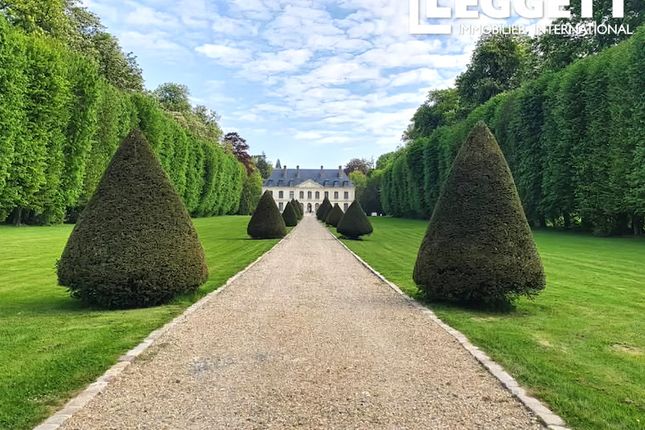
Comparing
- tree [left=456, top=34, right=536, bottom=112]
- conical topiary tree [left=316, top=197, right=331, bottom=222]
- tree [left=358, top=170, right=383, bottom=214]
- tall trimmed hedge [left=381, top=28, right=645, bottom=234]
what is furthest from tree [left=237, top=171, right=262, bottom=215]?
tall trimmed hedge [left=381, top=28, right=645, bottom=234]

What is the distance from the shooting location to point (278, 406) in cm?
443

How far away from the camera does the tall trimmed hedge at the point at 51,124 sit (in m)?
26.7

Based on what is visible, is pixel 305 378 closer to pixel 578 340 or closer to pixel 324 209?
pixel 578 340

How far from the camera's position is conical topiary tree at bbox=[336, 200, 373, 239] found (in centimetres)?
2856

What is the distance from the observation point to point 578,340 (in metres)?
6.96

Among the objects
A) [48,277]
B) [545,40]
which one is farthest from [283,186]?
[48,277]

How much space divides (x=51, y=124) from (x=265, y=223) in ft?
45.2

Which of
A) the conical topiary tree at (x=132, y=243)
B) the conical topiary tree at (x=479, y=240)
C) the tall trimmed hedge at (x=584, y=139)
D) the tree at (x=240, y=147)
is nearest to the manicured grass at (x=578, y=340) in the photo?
the conical topiary tree at (x=479, y=240)

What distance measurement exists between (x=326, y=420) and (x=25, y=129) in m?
29.1

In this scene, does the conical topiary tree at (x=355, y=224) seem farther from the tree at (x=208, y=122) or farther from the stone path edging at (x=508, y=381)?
Result: the tree at (x=208, y=122)

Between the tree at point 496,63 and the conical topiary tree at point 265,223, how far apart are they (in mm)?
32688

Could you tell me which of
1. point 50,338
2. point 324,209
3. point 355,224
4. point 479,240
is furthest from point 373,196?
point 50,338

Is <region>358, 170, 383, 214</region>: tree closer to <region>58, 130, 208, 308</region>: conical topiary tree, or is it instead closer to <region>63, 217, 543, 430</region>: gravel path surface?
<region>58, 130, 208, 308</region>: conical topiary tree

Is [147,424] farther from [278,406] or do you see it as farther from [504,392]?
[504,392]
